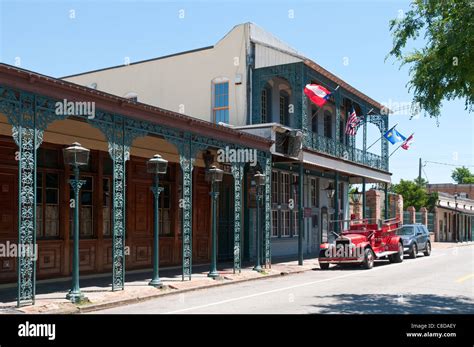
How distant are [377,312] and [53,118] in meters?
7.78

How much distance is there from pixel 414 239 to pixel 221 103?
11822mm

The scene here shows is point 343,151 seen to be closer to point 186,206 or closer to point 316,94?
point 316,94

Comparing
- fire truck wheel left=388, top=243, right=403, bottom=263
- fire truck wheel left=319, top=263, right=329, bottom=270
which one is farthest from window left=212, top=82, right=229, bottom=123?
fire truck wheel left=388, top=243, right=403, bottom=263

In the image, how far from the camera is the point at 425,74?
12125 millimetres

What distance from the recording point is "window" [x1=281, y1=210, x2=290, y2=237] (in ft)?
92.1

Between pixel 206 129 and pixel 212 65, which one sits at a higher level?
pixel 212 65

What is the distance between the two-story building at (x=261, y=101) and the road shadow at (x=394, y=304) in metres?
8.07

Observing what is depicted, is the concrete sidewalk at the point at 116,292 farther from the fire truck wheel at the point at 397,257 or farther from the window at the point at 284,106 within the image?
the window at the point at 284,106

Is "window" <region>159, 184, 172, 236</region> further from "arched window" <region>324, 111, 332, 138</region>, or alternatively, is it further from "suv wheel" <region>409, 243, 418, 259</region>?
"arched window" <region>324, 111, 332, 138</region>

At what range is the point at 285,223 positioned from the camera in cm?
2839

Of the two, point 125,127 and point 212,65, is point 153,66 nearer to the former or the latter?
point 212,65

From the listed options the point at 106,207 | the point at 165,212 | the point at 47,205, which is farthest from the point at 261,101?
the point at 47,205

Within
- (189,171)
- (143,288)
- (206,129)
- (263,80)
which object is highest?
(263,80)
